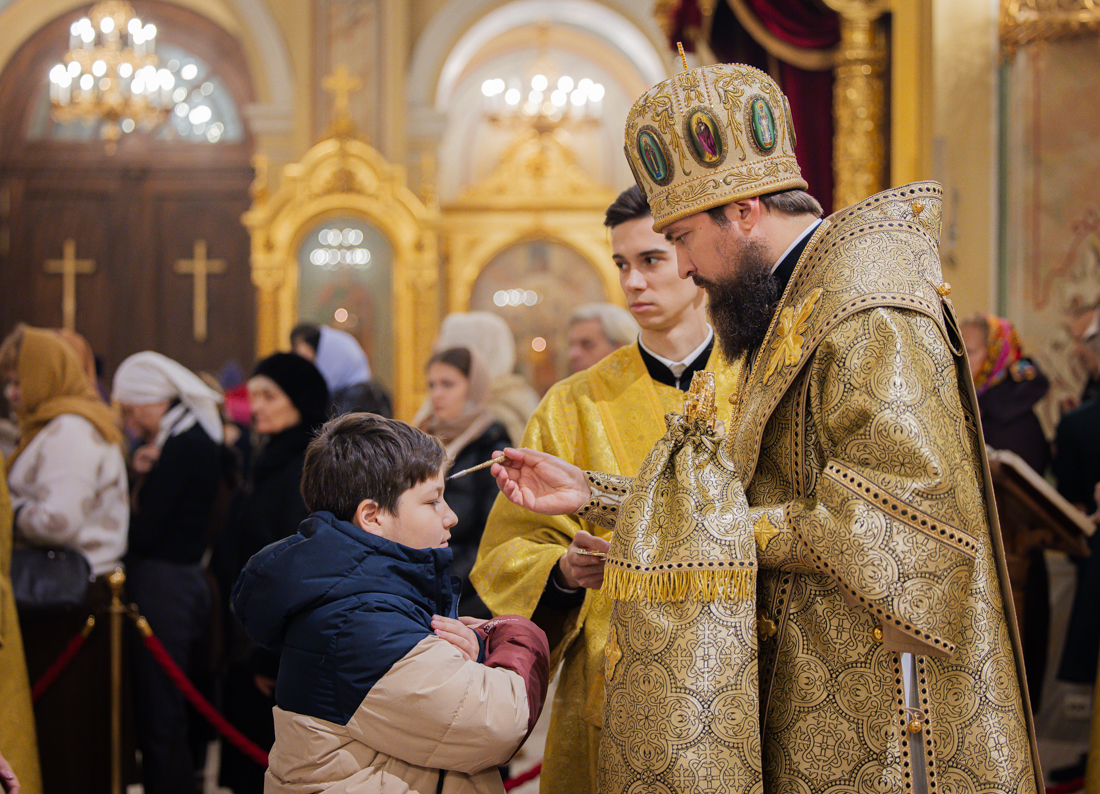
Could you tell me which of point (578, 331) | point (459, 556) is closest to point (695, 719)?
point (459, 556)

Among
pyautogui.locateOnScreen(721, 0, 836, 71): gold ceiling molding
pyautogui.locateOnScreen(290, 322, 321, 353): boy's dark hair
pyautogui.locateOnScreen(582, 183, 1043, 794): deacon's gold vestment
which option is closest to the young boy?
pyautogui.locateOnScreen(582, 183, 1043, 794): deacon's gold vestment

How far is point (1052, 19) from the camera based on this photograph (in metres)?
5.05

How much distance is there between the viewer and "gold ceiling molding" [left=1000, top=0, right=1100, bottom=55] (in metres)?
5.04

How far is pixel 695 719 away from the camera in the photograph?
1580mm

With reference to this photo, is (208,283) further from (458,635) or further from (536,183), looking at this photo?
(458,635)

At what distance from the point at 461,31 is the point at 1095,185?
25.8ft

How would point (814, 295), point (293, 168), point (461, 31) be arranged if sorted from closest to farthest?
point (814, 295) < point (293, 168) < point (461, 31)

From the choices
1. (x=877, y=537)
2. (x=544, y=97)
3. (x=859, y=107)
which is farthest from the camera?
(x=544, y=97)

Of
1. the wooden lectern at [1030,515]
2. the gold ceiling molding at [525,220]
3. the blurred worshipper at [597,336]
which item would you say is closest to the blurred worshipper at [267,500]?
the blurred worshipper at [597,336]

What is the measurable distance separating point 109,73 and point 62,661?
26.3 ft

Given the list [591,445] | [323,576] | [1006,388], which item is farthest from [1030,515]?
[323,576]

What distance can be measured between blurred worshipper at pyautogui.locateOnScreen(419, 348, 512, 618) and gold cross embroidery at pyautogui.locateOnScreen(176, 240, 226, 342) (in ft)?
27.4

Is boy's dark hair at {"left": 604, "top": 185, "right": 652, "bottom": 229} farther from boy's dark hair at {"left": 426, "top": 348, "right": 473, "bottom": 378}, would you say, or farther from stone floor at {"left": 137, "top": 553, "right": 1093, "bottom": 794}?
stone floor at {"left": 137, "top": 553, "right": 1093, "bottom": 794}

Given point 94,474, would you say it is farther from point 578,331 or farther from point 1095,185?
point 1095,185
